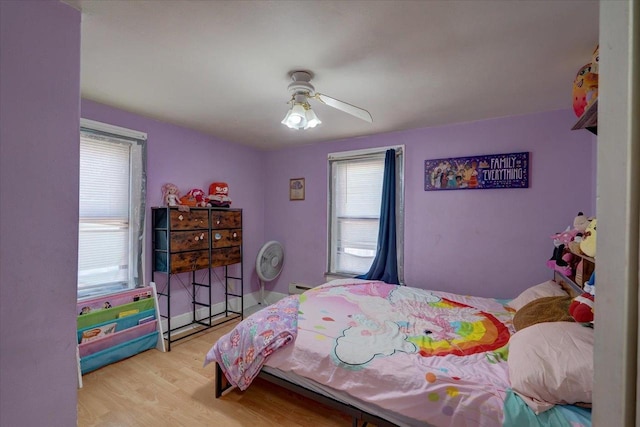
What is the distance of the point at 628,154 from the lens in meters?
0.40

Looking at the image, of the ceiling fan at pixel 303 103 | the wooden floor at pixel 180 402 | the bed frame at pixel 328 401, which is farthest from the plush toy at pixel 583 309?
the ceiling fan at pixel 303 103

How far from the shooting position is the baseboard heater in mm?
4223

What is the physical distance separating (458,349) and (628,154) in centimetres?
174

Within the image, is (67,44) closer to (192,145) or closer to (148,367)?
(192,145)

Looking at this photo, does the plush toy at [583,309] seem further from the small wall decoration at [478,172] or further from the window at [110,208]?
the window at [110,208]

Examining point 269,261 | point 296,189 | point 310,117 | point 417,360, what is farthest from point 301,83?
point 269,261

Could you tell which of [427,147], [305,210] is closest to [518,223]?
[427,147]

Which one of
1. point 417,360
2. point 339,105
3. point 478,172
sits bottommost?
point 417,360

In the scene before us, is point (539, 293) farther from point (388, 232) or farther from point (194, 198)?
point (194, 198)

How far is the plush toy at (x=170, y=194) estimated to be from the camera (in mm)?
3129

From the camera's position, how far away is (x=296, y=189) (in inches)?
171

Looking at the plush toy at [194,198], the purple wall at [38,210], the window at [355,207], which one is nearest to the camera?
the purple wall at [38,210]

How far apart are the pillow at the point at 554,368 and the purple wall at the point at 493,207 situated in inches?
65.4

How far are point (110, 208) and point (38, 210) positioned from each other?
1775 mm
